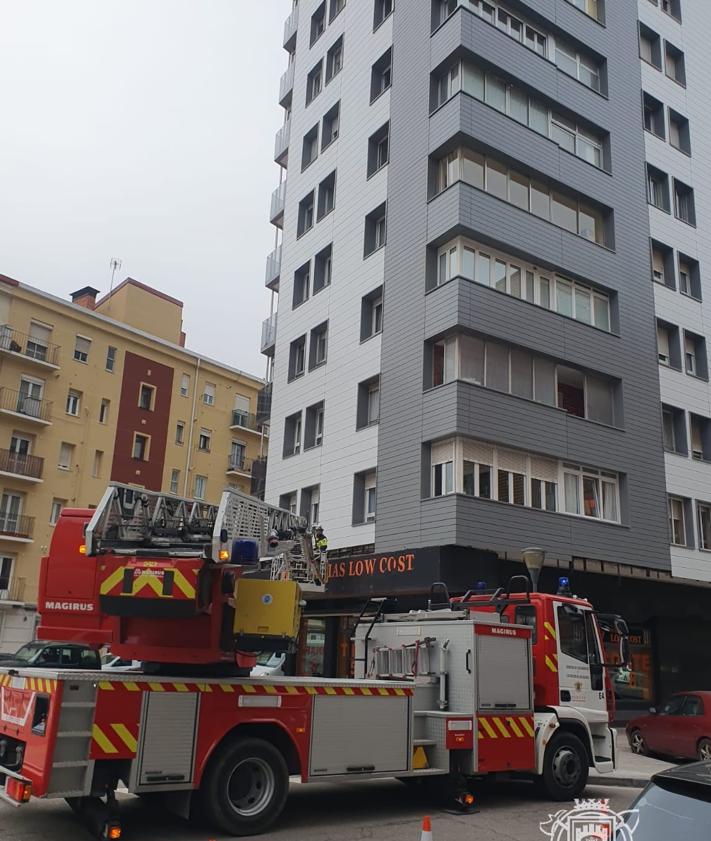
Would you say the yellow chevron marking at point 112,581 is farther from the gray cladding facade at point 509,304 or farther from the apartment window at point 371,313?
the apartment window at point 371,313

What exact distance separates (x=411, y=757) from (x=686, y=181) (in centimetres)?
2551

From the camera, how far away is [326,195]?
29516 millimetres

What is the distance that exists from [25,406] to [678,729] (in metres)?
32.7

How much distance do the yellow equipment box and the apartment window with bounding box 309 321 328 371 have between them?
1842 cm

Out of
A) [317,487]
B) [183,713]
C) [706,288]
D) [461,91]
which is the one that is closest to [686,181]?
[706,288]

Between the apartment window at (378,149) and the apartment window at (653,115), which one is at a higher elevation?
the apartment window at (653,115)

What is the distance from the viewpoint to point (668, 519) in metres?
24.8

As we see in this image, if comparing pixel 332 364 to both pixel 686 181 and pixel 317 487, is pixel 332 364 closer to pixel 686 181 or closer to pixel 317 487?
pixel 317 487

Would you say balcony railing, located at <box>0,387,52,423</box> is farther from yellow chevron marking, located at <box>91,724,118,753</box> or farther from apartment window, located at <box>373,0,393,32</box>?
yellow chevron marking, located at <box>91,724,118,753</box>

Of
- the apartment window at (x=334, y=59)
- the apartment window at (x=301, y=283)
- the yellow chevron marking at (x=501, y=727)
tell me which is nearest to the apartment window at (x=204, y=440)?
the apartment window at (x=301, y=283)

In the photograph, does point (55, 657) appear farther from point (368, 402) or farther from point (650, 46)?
point (650, 46)

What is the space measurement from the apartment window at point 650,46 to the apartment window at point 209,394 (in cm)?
2938

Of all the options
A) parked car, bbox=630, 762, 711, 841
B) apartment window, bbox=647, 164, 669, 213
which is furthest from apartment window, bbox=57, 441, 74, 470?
parked car, bbox=630, 762, 711, 841

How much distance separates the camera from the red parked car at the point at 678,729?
53.1ft
